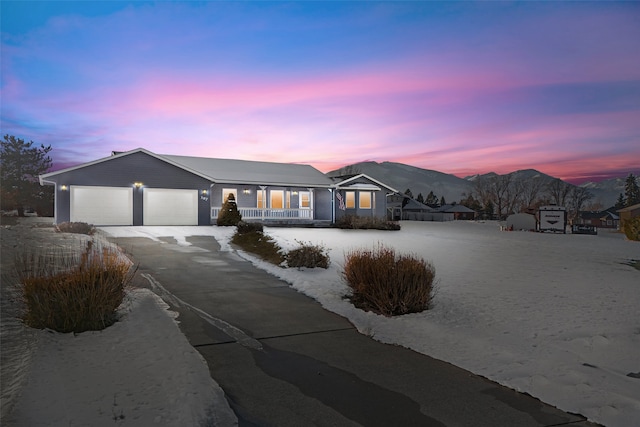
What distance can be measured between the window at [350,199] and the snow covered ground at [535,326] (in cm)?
2270

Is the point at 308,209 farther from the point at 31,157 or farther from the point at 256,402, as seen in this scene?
the point at 31,157

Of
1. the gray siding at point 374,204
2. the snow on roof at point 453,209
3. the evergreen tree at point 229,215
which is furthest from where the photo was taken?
the snow on roof at point 453,209

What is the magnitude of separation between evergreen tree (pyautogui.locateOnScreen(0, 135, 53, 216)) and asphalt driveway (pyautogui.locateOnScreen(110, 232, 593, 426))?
167 ft

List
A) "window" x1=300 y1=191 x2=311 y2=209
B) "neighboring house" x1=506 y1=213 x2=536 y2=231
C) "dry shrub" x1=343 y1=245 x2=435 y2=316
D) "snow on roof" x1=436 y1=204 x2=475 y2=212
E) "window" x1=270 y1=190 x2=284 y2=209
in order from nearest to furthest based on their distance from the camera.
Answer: "dry shrub" x1=343 y1=245 x2=435 y2=316
"window" x1=270 y1=190 x2=284 y2=209
"window" x1=300 y1=191 x2=311 y2=209
"neighboring house" x1=506 y1=213 x2=536 y2=231
"snow on roof" x1=436 y1=204 x2=475 y2=212

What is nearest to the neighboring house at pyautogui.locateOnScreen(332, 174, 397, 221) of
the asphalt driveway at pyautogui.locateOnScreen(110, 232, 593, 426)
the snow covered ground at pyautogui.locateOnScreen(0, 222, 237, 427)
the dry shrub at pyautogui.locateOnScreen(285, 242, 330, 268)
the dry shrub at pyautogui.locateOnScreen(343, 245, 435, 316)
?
the dry shrub at pyautogui.locateOnScreen(285, 242, 330, 268)

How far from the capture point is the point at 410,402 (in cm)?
439

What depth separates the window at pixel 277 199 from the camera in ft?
112

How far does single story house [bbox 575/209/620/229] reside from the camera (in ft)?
266

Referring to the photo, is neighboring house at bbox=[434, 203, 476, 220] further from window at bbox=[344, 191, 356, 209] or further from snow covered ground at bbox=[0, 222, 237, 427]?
snow covered ground at bbox=[0, 222, 237, 427]

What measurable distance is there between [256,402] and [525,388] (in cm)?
296

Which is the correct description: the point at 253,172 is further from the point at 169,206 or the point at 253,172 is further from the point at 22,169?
the point at 22,169

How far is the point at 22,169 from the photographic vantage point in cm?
5156

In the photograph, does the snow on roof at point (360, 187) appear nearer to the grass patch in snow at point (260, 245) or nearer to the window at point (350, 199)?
the window at point (350, 199)

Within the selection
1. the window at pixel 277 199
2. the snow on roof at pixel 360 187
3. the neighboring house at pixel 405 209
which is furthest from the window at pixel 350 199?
the neighboring house at pixel 405 209
